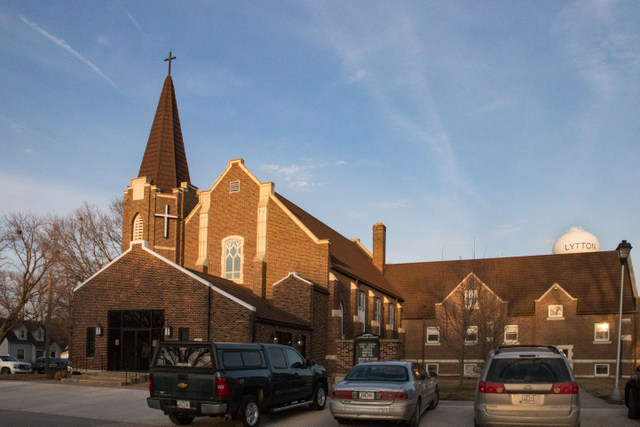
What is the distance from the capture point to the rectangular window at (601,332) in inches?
1476

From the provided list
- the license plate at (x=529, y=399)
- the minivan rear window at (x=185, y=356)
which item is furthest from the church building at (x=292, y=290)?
the license plate at (x=529, y=399)

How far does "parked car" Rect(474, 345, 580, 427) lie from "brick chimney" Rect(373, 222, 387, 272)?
36.2 meters

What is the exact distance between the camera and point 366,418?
1222 centimetres

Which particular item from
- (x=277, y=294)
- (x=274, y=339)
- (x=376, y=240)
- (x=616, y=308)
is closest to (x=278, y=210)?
(x=277, y=294)

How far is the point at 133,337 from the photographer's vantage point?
1028 inches

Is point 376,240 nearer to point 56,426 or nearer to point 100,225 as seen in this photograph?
point 100,225

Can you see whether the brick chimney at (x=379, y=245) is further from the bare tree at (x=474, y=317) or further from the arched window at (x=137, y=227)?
the arched window at (x=137, y=227)

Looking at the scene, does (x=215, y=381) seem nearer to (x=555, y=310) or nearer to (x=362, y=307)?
(x=362, y=307)

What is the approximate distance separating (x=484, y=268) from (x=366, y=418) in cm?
3442

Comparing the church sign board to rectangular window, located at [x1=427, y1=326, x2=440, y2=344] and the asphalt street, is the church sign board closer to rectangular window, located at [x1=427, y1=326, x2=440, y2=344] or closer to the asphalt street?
the asphalt street

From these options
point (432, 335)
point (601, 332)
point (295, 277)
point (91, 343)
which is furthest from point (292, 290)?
point (601, 332)

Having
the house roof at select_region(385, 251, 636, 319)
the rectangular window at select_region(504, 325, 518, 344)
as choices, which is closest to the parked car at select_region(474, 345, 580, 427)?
the house roof at select_region(385, 251, 636, 319)

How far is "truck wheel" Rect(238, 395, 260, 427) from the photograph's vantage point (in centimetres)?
1229

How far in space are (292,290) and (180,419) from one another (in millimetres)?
16242
